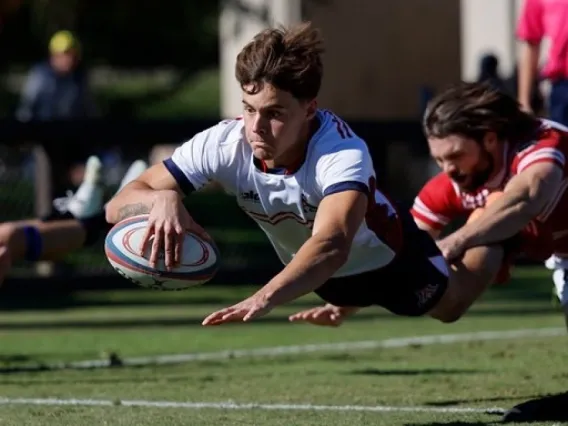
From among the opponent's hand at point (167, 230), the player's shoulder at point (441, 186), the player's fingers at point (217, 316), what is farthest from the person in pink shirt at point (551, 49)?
the player's fingers at point (217, 316)

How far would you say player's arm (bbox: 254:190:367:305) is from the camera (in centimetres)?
564

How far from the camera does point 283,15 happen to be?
20.8 meters

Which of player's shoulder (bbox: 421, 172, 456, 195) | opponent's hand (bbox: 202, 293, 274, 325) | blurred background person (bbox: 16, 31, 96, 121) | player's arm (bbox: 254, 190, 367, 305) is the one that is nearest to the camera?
opponent's hand (bbox: 202, 293, 274, 325)

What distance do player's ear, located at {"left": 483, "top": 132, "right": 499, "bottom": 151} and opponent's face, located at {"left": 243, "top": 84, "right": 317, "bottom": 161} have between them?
1566 mm

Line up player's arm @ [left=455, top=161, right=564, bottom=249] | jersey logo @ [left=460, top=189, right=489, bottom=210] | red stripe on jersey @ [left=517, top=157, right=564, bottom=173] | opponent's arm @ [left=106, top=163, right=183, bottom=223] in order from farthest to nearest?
1. jersey logo @ [left=460, top=189, right=489, bottom=210]
2. red stripe on jersey @ [left=517, top=157, right=564, bottom=173]
3. player's arm @ [left=455, top=161, right=564, bottom=249]
4. opponent's arm @ [left=106, top=163, right=183, bottom=223]

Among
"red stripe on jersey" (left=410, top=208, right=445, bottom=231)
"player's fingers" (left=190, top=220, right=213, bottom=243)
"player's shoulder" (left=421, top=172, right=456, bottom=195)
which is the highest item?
"player's fingers" (left=190, top=220, right=213, bottom=243)

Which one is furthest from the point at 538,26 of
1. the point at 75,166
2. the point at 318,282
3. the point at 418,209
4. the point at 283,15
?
the point at 283,15

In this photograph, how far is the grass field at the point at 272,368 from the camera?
6.90 metres

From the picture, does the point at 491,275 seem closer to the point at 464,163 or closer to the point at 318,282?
the point at 464,163

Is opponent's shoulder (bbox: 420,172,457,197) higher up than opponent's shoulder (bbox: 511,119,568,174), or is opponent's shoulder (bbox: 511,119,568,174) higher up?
opponent's shoulder (bbox: 511,119,568,174)

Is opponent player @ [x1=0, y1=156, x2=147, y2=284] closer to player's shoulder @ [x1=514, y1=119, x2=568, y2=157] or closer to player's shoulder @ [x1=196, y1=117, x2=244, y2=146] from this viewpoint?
player's shoulder @ [x1=196, y1=117, x2=244, y2=146]

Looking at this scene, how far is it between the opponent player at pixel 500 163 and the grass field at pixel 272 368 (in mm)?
801

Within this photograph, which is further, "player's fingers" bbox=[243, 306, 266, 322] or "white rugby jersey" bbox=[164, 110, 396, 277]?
"white rugby jersey" bbox=[164, 110, 396, 277]

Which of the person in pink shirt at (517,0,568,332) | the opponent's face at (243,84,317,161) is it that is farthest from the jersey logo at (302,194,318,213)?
the person in pink shirt at (517,0,568,332)
